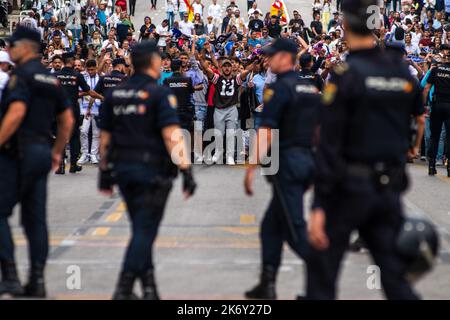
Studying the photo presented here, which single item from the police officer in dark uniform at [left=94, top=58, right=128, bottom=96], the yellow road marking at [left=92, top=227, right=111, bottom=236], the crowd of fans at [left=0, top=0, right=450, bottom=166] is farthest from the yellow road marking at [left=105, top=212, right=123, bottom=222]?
the police officer in dark uniform at [left=94, top=58, right=128, bottom=96]

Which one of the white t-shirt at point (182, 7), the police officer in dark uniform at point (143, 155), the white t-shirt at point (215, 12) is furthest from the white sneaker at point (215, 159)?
the white t-shirt at point (182, 7)

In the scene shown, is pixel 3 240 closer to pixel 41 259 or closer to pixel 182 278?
pixel 41 259

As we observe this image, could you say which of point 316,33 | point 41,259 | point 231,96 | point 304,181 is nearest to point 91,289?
point 41,259

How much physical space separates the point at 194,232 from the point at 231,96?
804cm

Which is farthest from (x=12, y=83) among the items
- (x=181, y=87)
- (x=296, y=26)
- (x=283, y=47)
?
(x=296, y=26)

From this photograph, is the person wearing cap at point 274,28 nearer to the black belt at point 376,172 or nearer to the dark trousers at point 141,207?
the dark trousers at point 141,207

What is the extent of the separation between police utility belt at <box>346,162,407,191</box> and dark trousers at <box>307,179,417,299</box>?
0.14 feet

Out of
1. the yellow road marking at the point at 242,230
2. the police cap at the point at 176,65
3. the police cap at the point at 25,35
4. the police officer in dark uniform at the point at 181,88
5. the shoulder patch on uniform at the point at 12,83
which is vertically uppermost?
the police cap at the point at 25,35

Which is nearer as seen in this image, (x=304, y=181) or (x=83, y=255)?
(x=304, y=181)

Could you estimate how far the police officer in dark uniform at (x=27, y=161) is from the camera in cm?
873

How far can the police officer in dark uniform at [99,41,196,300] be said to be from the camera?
26.8 feet

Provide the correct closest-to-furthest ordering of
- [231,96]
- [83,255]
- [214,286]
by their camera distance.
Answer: [214,286] → [83,255] → [231,96]

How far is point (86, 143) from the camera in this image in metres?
20.4

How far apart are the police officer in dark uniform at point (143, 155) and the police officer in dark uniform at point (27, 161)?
2.51 ft
